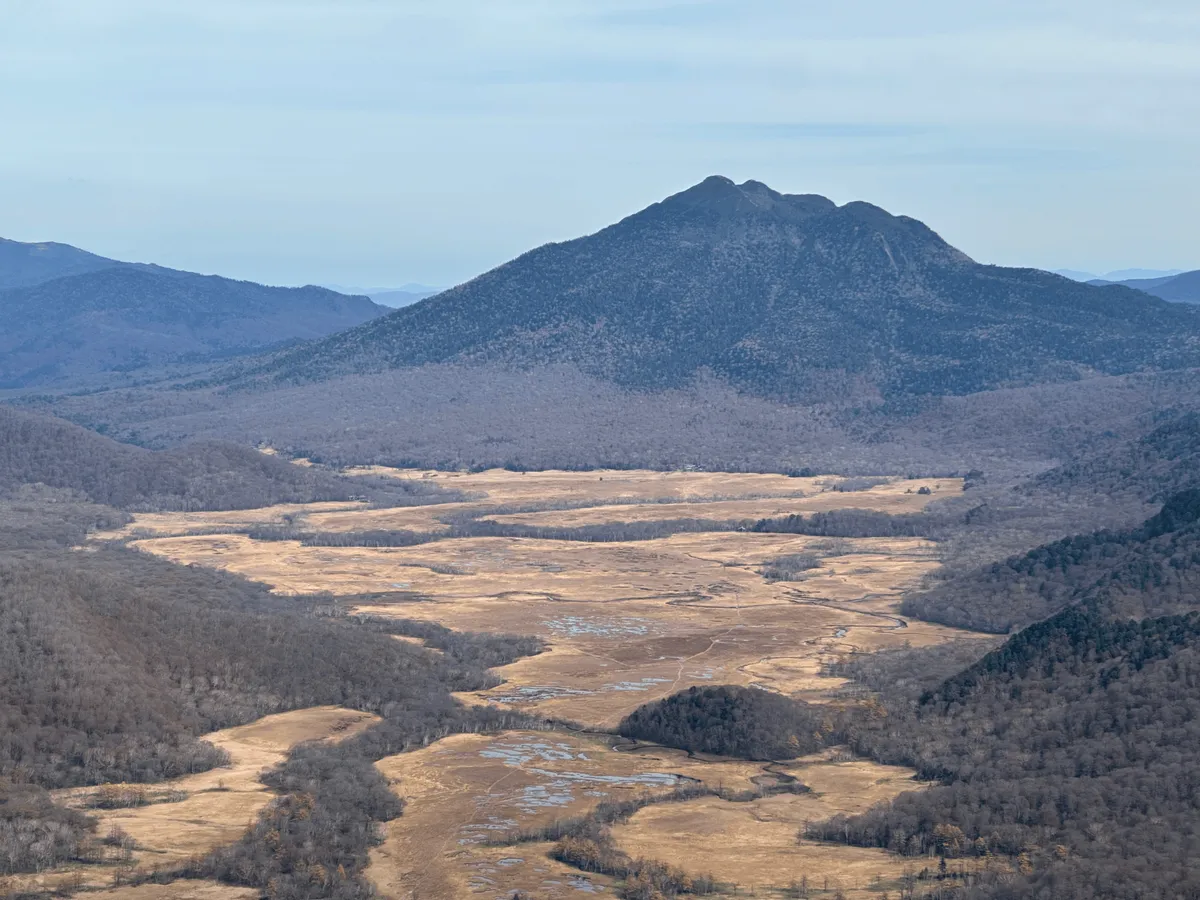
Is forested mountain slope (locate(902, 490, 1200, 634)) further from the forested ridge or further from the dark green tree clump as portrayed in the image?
the forested ridge

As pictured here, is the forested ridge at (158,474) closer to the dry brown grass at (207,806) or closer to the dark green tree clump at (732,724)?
the dry brown grass at (207,806)

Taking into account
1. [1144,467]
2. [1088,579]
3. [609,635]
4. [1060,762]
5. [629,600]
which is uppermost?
[1144,467]

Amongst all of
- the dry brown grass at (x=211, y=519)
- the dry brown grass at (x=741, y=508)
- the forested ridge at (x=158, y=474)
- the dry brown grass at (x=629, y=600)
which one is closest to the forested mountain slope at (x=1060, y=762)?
the dry brown grass at (x=629, y=600)

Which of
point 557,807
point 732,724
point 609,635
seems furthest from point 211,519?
point 557,807

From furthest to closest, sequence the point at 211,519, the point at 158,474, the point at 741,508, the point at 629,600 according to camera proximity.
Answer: the point at 158,474 → the point at 741,508 → the point at 211,519 → the point at 629,600

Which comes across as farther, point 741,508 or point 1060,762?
point 741,508

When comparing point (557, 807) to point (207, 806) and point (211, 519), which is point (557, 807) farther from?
point (211, 519)

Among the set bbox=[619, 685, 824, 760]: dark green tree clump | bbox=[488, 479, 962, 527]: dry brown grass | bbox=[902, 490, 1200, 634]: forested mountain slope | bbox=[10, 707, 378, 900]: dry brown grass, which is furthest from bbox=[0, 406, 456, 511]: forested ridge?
bbox=[619, 685, 824, 760]: dark green tree clump

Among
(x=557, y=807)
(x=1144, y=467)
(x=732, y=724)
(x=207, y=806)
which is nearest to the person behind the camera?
(x=207, y=806)

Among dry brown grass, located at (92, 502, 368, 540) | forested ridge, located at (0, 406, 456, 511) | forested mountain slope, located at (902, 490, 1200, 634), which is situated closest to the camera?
forested mountain slope, located at (902, 490, 1200, 634)
